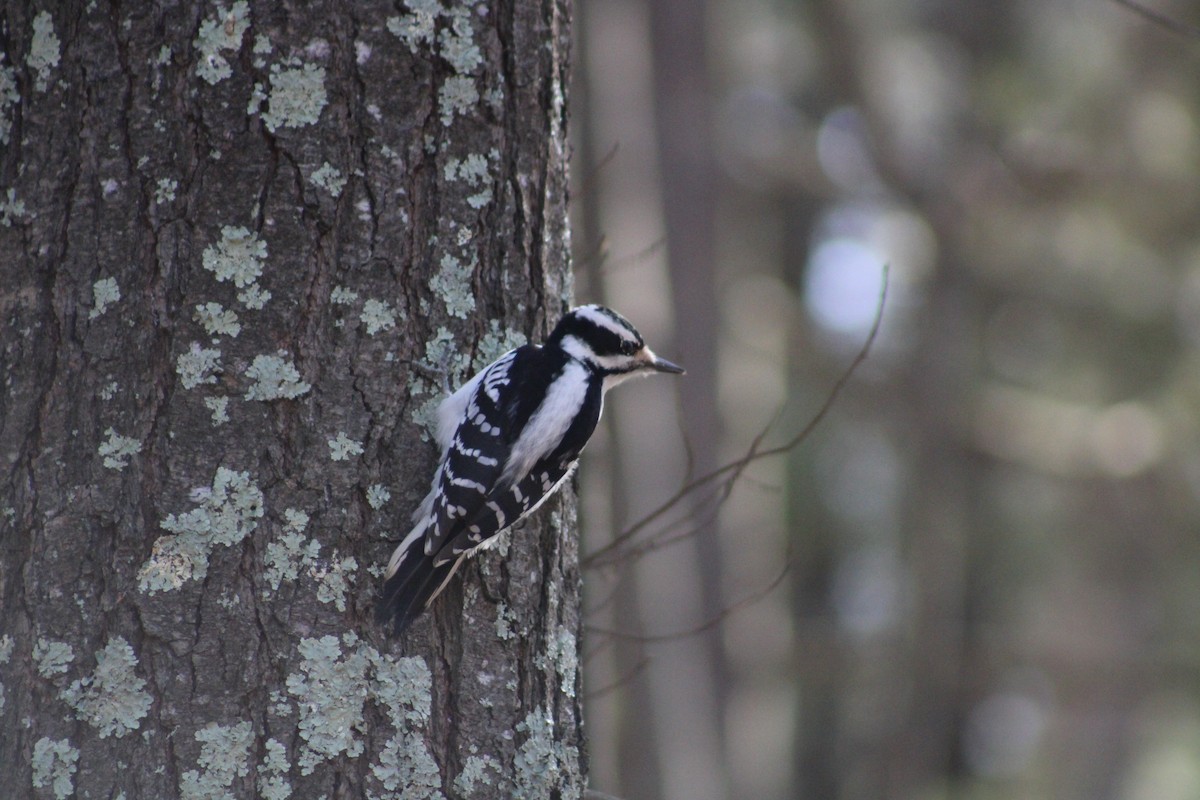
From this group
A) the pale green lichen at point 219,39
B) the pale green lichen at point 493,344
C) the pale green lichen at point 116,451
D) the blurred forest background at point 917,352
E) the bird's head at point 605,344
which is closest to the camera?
the pale green lichen at point 116,451

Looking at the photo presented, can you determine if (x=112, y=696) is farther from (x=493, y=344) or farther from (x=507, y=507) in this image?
(x=493, y=344)

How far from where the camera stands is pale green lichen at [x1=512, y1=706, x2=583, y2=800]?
2641 millimetres

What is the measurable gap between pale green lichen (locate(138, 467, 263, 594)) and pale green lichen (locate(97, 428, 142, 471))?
0.14 metres

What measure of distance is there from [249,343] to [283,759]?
2.68ft

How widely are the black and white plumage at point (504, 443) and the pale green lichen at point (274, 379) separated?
332mm

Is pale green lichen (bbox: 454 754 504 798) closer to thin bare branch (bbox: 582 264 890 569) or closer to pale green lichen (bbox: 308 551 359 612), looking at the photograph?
pale green lichen (bbox: 308 551 359 612)

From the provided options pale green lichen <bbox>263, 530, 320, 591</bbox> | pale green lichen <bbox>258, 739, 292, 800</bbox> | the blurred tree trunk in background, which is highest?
the blurred tree trunk in background

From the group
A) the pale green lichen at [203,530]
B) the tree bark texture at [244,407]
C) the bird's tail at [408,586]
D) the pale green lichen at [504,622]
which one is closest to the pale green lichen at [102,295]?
the tree bark texture at [244,407]

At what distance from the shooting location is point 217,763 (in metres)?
2.38

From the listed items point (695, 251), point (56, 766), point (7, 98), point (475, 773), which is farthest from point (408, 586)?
point (695, 251)

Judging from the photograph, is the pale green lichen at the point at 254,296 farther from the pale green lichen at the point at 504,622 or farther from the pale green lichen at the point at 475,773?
the pale green lichen at the point at 475,773

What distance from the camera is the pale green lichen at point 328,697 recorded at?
8.01 feet

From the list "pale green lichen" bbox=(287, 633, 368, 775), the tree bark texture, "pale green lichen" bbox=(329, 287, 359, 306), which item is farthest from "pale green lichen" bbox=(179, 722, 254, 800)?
"pale green lichen" bbox=(329, 287, 359, 306)

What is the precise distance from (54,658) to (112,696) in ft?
0.45
